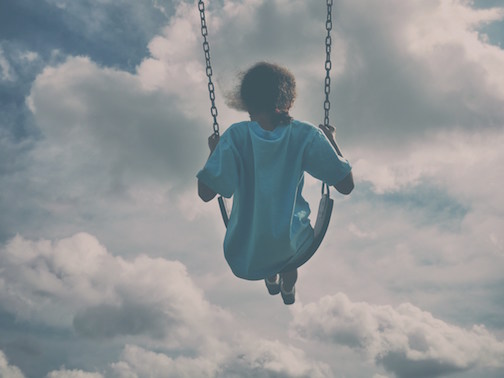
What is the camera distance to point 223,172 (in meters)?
4.86

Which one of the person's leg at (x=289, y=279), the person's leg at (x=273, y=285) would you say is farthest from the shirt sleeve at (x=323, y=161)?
the person's leg at (x=273, y=285)

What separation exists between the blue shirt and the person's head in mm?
119

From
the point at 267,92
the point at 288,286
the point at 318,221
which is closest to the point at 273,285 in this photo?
the point at 288,286

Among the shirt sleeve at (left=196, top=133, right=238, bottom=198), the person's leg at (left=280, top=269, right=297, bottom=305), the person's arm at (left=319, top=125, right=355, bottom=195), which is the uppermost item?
the person's arm at (left=319, top=125, right=355, bottom=195)

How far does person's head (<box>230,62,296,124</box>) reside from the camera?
4938 mm

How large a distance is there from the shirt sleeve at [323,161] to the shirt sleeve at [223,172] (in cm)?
57

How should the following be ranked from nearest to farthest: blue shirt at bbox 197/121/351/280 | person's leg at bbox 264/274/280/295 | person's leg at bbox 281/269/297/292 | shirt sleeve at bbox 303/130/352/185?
1. blue shirt at bbox 197/121/351/280
2. shirt sleeve at bbox 303/130/352/185
3. person's leg at bbox 281/269/297/292
4. person's leg at bbox 264/274/280/295

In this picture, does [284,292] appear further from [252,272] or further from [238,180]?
[238,180]

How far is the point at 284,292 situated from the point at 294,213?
1.00 metres

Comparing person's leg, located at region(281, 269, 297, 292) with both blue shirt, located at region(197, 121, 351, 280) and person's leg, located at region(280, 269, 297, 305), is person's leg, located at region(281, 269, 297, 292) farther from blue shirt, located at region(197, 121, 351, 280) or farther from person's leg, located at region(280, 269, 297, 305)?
blue shirt, located at region(197, 121, 351, 280)

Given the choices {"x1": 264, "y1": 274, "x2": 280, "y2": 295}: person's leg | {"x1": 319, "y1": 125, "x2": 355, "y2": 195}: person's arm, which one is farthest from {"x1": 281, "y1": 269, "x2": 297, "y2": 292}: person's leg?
{"x1": 319, "y1": 125, "x2": 355, "y2": 195}: person's arm

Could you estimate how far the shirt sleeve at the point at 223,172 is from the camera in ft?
16.0

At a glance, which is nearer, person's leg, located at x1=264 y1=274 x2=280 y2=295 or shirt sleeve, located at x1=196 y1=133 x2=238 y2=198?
shirt sleeve, located at x1=196 y1=133 x2=238 y2=198

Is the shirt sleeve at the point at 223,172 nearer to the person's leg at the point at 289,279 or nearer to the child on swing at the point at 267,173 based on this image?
the child on swing at the point at 267,173
